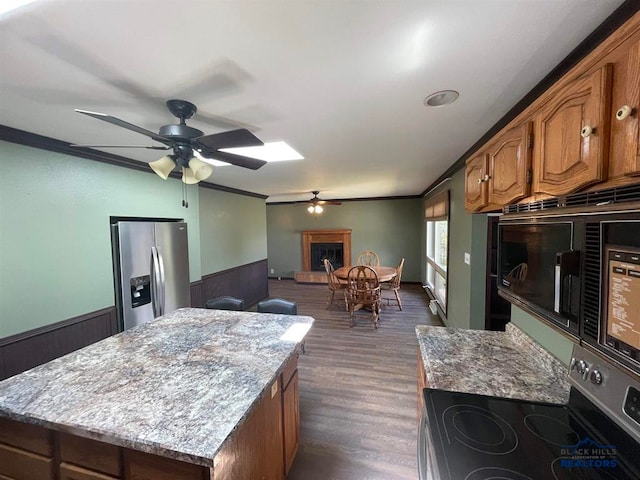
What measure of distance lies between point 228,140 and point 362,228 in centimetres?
585

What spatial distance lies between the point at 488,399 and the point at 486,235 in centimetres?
190

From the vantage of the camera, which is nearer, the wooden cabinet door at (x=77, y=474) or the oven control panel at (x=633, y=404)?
the oven control panel at (x=633, y=404)

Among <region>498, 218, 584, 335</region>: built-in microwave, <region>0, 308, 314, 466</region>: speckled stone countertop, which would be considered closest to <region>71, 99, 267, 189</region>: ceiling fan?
<region>0, 308, 314, 466</region>: speckled stone countertop

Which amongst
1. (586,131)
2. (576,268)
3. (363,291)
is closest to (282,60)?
(586,131)

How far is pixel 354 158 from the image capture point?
112 inches

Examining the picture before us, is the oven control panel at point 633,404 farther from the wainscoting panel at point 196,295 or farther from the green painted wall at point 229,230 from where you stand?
the green painted wall at point 229,230

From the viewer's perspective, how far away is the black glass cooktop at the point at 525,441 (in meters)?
0.79

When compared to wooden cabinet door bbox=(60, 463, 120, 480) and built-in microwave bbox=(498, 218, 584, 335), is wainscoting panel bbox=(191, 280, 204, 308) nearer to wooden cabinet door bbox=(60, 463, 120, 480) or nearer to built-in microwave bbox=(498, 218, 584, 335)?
wooden cabinet door bbox=(60, 463, 120, 480)

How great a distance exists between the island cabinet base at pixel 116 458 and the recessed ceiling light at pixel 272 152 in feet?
6.44

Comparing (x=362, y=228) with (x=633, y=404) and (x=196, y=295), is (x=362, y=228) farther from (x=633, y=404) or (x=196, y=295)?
(x=633, y=404)

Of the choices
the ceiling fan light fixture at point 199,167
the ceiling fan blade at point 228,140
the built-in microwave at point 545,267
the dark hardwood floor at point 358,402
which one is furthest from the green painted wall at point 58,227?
the built-in microwave at point 545,267

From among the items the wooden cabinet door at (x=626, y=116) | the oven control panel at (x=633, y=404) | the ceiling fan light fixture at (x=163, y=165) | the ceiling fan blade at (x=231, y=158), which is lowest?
the oven control panel at (x=633, y=404)

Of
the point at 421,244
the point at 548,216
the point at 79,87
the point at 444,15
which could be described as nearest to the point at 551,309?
the point at 548,216

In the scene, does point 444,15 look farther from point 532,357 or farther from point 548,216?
point 532,357
